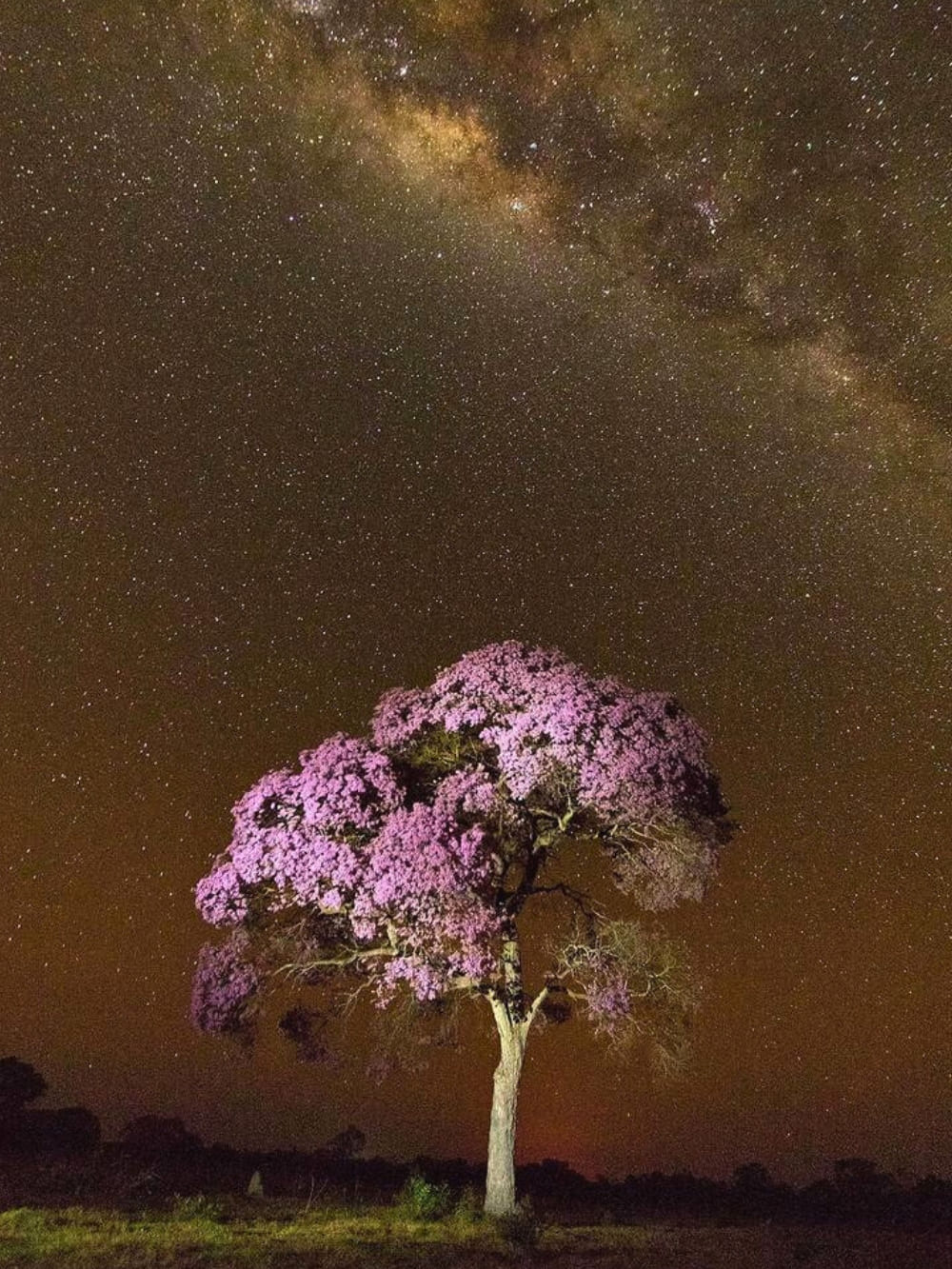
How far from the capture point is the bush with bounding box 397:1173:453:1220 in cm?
1848

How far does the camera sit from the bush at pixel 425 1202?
18.5 meters

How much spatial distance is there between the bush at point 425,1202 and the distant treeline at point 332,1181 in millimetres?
1839

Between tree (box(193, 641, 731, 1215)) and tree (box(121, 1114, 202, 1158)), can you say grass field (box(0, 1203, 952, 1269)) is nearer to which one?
tree (box(193, 641, 731, 1215))

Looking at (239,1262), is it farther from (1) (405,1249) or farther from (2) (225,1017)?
(2) (225,1017)

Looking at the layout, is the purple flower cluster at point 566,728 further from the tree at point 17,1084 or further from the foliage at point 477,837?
the tree at point 17,1084

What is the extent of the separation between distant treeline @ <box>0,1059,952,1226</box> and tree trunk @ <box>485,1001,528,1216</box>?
6.99 ft

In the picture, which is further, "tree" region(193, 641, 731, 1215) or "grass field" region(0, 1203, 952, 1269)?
"tree" region(193, 641, 731, 1215)

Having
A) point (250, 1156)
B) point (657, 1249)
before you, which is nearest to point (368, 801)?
point (657, 1249)

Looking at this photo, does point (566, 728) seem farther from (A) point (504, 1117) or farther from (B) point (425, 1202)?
(B) point (425, 1202)

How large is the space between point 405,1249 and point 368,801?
6748 mm

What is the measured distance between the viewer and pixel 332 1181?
27.1m

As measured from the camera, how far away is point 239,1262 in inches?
529

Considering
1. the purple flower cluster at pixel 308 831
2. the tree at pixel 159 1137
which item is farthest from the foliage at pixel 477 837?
the tree at pixel 159 1137

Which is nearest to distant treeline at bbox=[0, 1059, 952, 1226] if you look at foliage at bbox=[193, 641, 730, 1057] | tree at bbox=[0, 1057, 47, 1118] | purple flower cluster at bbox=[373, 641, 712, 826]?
tree at bbox=[0, 1057, 47, 1118]
